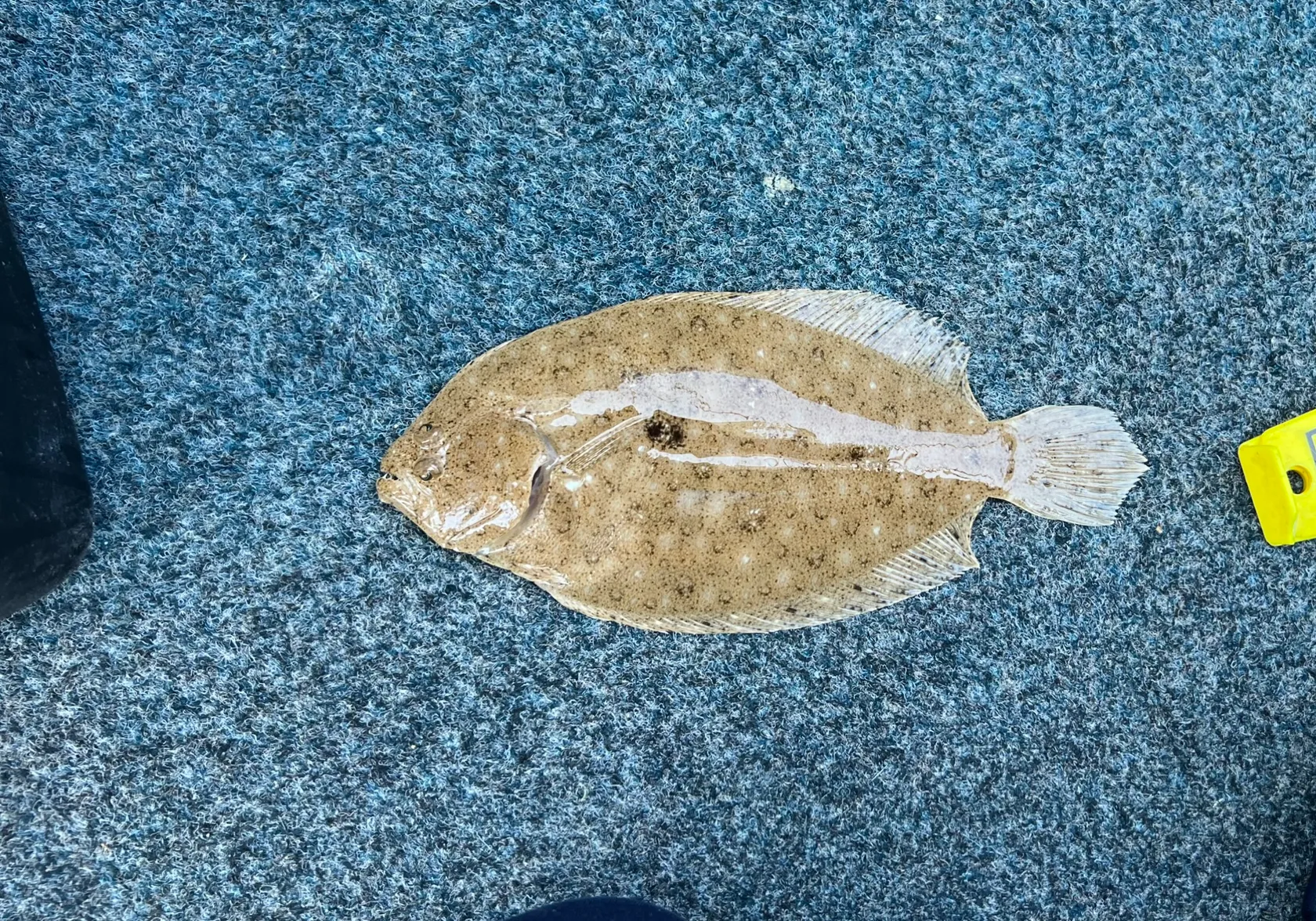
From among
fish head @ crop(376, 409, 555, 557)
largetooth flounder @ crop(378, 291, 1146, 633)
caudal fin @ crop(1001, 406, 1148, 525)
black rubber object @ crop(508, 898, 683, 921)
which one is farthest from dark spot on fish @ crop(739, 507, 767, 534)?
black rubber object @ crop(508, 898, 683, 921)

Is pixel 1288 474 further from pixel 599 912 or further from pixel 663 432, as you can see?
pixel 599 912

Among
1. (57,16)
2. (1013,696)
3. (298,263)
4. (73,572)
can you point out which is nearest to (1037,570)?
(1013,696)

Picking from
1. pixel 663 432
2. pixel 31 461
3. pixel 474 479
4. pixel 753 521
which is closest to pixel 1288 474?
pixel 753 521

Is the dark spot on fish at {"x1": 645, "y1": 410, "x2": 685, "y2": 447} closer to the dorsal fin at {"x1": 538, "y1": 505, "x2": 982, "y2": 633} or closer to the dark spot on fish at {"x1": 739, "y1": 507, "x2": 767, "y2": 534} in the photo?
the dark spot on fish at {"x1": 739, "y1": 507, "x2": 767, "y2": 534}

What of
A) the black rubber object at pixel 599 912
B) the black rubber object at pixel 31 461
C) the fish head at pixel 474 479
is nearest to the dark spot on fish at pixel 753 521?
the fish head at pixel 474 479

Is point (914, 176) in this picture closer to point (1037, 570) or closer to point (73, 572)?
point (1037, 570)

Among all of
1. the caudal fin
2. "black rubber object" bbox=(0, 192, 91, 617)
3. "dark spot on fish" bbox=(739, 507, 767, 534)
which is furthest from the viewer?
the caudal fin

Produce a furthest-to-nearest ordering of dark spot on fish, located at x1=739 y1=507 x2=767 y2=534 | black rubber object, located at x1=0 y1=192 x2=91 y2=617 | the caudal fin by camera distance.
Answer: the caudal fin
dark spot on fish, located at x1=739 y1=507 x2=767 y2=534
black rubber object, located at x1=0 y1=192 x2=91 y2=617
